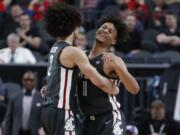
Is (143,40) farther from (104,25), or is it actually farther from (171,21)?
(104,25)

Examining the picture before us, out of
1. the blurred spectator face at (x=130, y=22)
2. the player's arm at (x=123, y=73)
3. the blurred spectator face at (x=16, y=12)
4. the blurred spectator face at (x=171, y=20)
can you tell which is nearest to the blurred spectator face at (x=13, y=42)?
the blurred spectator face at (x=16, y=12)

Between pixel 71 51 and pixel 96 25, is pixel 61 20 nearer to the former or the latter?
pixel 71 51

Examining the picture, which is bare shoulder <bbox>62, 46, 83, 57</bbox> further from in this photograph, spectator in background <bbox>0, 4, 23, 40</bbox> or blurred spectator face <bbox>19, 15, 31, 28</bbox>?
spectator in background <bbox>0, 4, 23, 40</bbox>

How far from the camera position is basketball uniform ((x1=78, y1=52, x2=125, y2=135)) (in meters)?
8.78

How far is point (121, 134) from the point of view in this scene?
28.7 feet

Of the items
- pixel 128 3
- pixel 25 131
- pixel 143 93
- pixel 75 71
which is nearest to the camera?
pixel 75 71

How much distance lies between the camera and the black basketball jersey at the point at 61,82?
8477mm

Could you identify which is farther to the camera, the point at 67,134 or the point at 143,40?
the point at 143,40

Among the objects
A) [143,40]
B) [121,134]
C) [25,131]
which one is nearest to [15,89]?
[25,131]

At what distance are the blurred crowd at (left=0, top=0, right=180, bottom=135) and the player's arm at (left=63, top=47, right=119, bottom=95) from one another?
12.7ft

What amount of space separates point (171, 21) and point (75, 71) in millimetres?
8379

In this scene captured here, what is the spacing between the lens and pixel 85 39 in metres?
15.1

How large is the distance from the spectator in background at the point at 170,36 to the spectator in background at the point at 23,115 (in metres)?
3.59

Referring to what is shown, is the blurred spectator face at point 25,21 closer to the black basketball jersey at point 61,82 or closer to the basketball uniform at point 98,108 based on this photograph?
the basketball uniform at point 98,108
